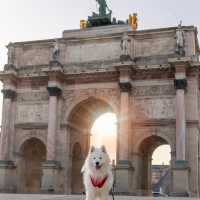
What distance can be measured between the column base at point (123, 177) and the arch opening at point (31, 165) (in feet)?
19.2

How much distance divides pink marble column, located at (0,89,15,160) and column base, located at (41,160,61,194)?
287 centimetres

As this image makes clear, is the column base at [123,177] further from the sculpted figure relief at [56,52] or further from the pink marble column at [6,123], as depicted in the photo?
the sculpted figure relief at [56,52]

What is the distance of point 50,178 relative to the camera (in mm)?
25453

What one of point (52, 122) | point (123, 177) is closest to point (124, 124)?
point (123, 177)

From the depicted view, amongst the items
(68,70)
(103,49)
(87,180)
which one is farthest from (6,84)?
(87,180)

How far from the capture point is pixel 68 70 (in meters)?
27.3

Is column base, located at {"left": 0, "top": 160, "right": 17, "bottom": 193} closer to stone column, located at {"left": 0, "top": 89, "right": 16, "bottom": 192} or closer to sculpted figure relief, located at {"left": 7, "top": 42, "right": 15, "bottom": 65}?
stone column, located at {"left": 0, "top": 89, "right": 16, "bottom": 192}

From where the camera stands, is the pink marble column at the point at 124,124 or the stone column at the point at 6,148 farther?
the stone column at the point at 6,148

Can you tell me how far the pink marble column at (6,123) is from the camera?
27155 mm

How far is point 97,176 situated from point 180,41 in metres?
17.5

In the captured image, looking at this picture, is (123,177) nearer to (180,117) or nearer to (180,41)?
(180,117)

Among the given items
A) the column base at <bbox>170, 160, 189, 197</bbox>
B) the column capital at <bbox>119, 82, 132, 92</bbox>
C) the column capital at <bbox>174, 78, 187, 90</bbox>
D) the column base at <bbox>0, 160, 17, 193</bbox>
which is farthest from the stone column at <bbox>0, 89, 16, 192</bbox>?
the column capital at <bbox>174, 78, 187, 90</bbox>

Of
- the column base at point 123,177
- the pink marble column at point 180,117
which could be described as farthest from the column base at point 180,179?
the column base at point 123,177

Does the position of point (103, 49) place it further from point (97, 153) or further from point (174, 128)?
point (97, 153)
